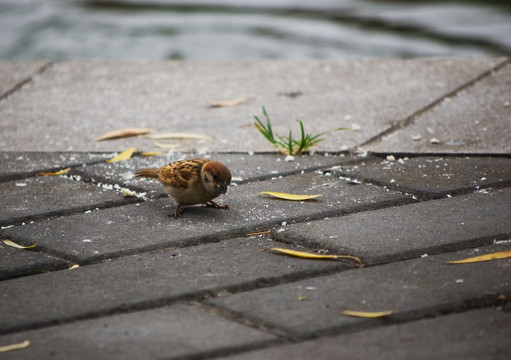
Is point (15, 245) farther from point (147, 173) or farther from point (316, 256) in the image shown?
point (316, 256)

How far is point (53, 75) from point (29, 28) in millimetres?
4160

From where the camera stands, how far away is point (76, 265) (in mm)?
3150

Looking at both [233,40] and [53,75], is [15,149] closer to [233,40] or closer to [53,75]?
[53,75]

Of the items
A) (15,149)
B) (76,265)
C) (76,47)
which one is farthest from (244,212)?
(76,47)

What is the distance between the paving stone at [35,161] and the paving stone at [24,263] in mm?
1173

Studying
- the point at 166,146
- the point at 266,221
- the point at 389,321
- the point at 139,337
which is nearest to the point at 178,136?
the point at 166,146

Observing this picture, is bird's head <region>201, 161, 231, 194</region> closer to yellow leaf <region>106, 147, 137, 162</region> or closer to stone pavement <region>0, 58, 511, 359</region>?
stone pavement <region>0, 58, 511, 359</region>

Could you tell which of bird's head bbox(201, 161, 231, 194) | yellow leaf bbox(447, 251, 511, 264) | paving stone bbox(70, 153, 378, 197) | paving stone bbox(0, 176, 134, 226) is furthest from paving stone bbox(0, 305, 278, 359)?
paving stone bbox(70, 153, 378, 197)

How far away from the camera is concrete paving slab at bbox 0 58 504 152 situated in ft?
16.4

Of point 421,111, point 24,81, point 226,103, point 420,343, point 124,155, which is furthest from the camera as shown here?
point 24,81

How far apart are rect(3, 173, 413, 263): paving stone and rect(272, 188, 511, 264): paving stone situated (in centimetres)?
17

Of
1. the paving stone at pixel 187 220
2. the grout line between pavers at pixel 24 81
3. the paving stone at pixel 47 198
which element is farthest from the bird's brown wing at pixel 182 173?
the grout line between pavers at pixel 24 81

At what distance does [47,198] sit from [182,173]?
755mm

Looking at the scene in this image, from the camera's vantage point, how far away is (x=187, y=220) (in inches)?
145
